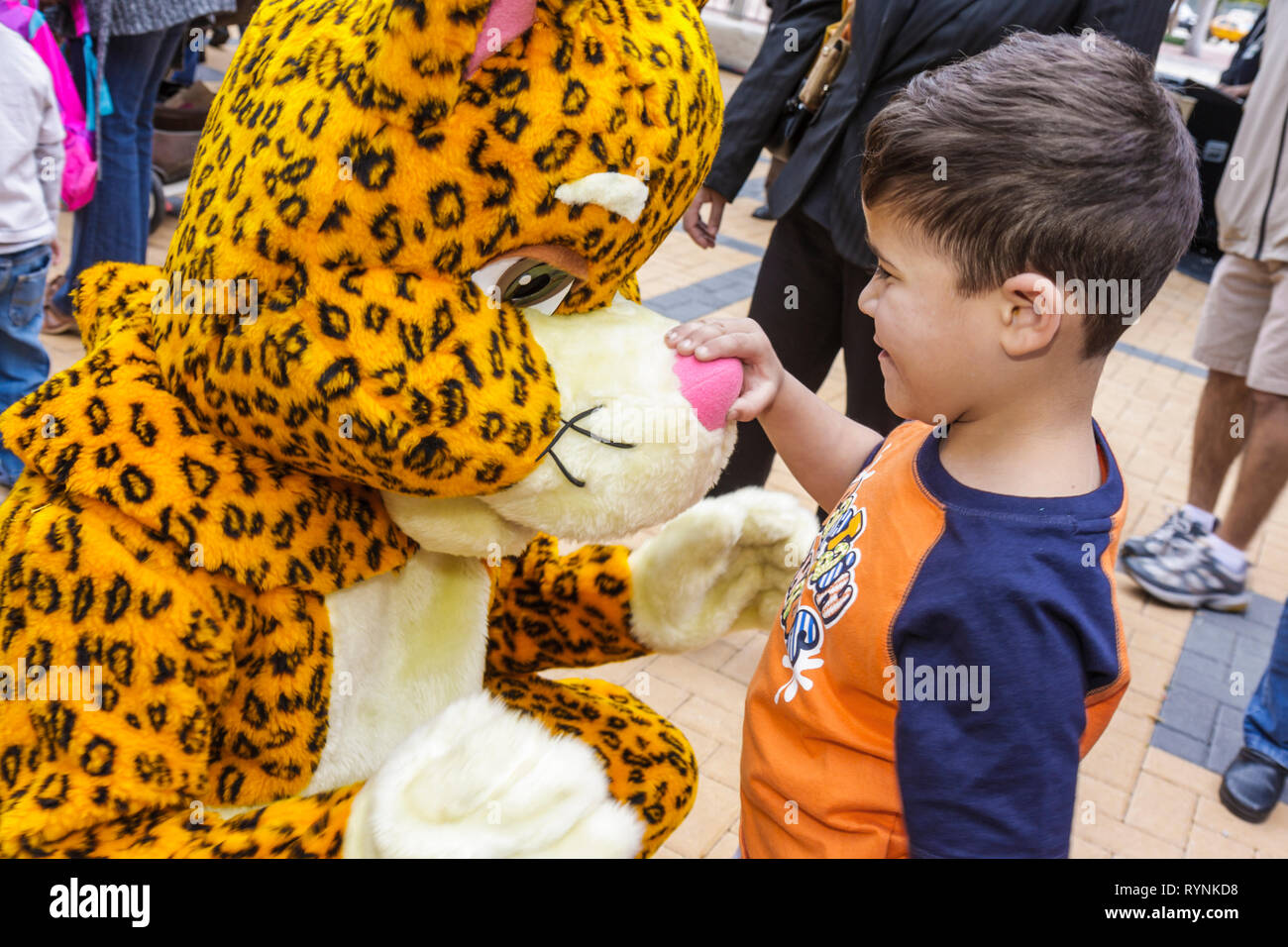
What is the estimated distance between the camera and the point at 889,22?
2.60 metres

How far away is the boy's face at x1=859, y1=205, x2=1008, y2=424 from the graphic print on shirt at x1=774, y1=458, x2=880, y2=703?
0.69 ft

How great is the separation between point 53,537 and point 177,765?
287mm

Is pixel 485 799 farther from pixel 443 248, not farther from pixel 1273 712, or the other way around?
pixel 1273 712

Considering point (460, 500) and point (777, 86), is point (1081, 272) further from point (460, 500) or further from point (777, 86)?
point (777, 86)

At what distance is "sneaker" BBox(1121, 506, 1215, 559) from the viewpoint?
4273 millimetres

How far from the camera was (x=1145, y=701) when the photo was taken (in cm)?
366

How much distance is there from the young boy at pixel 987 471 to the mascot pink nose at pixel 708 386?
29 millimetres

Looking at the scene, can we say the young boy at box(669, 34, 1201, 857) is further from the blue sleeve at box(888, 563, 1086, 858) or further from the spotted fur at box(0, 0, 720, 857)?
the spotted fur at box(0, 0, 720, 857)

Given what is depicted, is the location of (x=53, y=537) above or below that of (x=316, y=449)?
below

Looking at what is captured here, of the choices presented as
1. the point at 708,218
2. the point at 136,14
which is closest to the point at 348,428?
the point at 708,218

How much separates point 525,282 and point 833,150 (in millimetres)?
1724

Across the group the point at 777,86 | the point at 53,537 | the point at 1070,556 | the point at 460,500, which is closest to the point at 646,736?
the point at 460,500

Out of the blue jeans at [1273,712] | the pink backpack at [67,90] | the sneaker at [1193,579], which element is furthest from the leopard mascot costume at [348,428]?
the sneaker at [1193,579]

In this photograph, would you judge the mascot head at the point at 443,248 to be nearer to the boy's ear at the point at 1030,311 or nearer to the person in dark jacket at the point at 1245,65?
the boy's ear at the point at 1030,311
